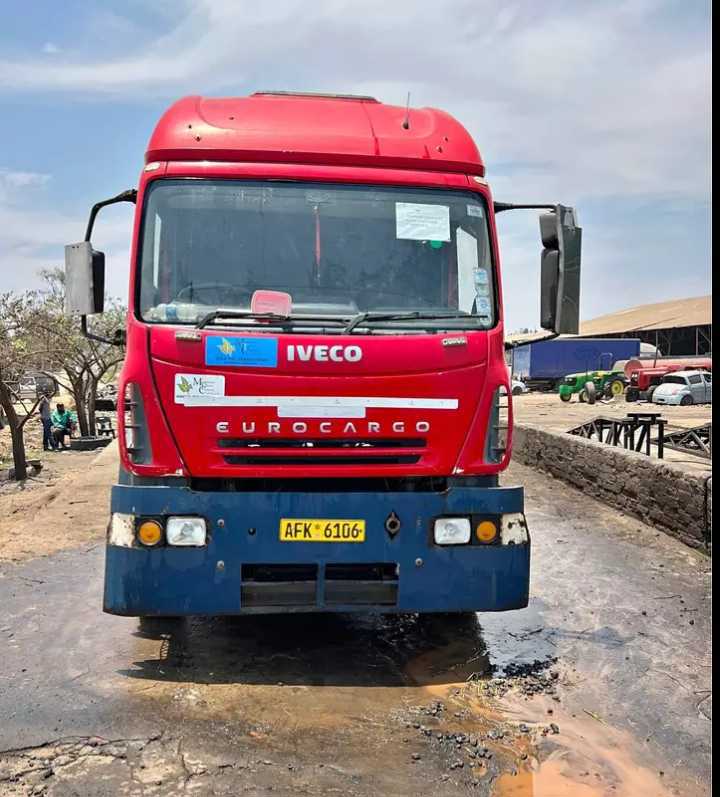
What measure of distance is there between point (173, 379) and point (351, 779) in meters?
2.09

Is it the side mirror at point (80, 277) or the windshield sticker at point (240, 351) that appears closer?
the windshield sticker at point (240, 351)

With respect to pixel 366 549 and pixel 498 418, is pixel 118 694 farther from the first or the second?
pixel 498 418

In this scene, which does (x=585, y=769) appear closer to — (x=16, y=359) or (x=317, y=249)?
(x=317, y=249)

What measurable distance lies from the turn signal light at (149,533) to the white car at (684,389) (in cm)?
3153

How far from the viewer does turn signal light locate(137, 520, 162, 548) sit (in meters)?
4.13

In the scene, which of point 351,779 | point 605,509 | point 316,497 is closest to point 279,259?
point 316,497

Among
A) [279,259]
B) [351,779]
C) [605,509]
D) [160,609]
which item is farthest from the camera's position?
[605,509]

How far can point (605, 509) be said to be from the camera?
959 centimetres

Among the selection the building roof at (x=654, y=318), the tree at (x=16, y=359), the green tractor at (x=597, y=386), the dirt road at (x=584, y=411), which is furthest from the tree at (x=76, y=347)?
the building roof at (x=654, y=318)

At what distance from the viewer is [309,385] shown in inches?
162

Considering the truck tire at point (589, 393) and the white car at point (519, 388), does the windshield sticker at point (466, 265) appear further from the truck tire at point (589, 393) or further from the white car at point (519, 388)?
the white car at point (519, 388)

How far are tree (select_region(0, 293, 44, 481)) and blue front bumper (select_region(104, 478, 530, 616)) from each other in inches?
600

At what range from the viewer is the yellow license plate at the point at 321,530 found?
4.17 meters

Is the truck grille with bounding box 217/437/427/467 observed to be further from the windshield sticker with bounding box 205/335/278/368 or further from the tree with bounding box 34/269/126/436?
the tree with bounding box 34/269/126/436
